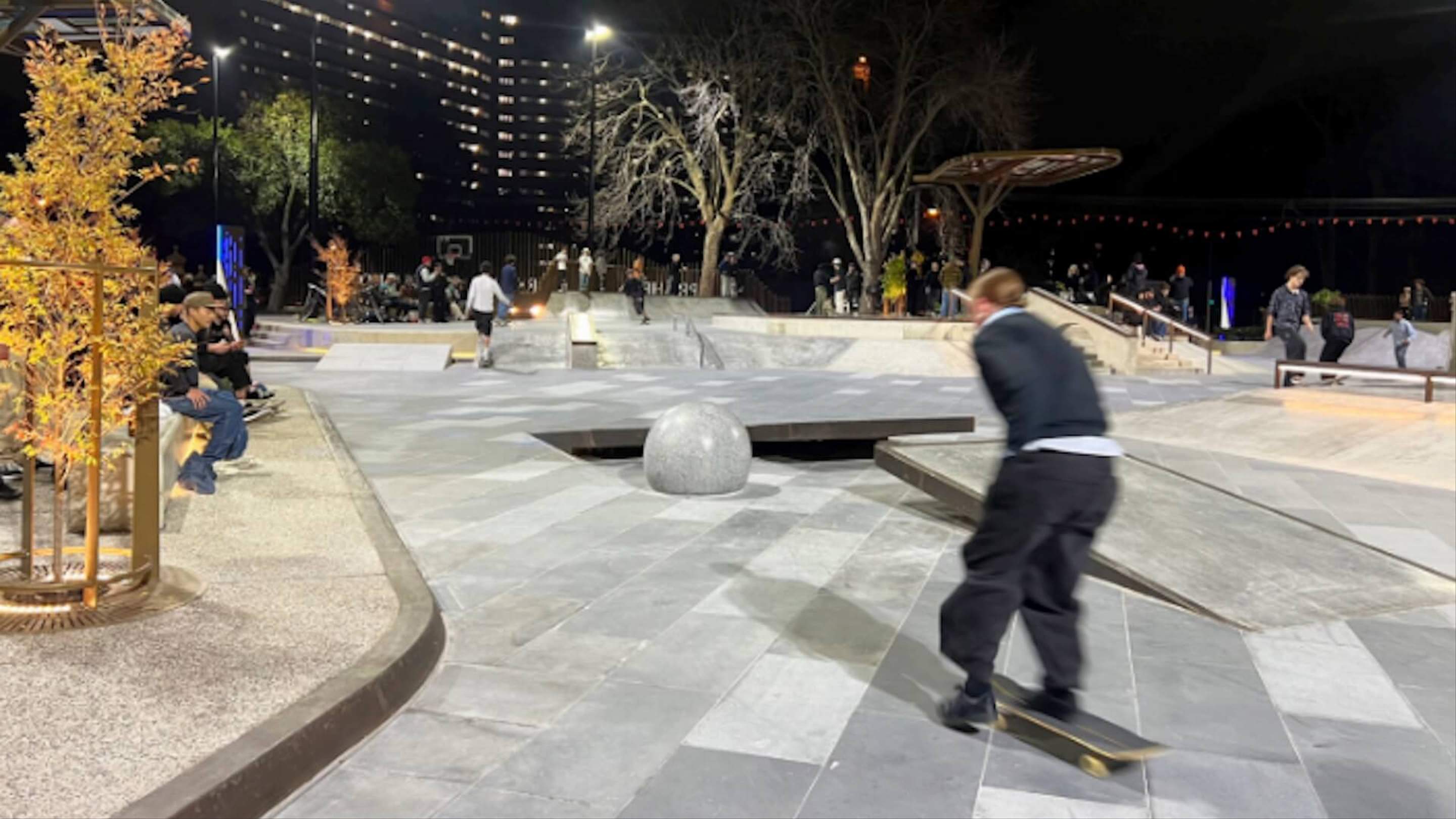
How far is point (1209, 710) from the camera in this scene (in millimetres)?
4543

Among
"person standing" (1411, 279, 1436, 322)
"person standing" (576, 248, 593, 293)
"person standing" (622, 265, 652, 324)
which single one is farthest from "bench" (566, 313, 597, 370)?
"person standing" (1411, 279, 1436, 322)

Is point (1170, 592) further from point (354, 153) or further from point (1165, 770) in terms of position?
point (354, 153)

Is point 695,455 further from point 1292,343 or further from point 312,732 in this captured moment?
point 1292,343

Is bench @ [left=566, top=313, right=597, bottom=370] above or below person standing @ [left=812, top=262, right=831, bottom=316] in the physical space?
below

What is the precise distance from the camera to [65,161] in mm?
4805

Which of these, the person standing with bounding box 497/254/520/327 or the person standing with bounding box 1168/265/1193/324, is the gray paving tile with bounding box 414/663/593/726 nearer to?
the person standing with bounding box 497/254/520/327

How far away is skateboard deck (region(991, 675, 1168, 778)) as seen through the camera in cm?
382

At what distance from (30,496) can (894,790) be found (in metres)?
4.27

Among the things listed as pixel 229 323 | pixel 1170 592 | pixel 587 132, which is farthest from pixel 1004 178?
pixel 1170 592

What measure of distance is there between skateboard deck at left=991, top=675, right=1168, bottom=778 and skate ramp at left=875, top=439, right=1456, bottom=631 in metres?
2.11

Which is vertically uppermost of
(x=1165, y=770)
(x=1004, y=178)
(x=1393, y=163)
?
(x=1393, y=163)

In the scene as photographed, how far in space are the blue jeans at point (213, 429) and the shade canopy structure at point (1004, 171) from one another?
71.2 ft

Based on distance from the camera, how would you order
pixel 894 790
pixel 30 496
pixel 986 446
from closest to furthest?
1. pixel 894 790
2. pixel 30 496
3. pixel 986 446

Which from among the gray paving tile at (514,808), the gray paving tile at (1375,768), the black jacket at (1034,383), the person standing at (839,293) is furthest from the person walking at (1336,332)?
the person standing at (839,293)
